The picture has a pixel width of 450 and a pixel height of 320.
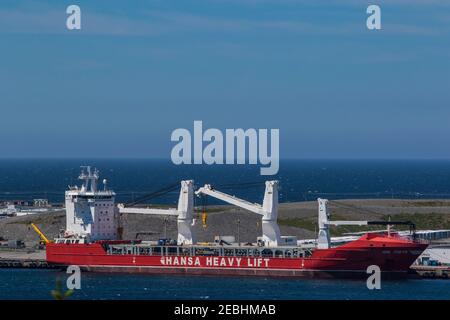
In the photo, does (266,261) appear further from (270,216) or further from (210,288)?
(210,288)

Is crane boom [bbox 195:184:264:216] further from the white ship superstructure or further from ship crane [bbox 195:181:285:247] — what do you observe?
the white ship superstructure

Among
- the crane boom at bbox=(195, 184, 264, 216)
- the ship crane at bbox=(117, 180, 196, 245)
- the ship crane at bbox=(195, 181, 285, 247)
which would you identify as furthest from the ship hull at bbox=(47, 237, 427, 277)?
the crane boom at bbox=(195, 184, 264, 216)

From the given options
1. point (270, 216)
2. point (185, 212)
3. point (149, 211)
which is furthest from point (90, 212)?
point (270, 216)

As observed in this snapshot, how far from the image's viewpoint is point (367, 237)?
283ft

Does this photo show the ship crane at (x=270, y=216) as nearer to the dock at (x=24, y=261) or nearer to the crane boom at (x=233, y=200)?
the crane boom at (x=233, y=200)

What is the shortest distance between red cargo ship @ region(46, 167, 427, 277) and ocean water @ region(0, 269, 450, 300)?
1.52 m

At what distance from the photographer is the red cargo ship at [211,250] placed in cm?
8581

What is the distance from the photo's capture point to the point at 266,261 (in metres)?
88.6

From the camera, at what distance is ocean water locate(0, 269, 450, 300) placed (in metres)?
76.8

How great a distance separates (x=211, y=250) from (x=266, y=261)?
4593 millimetres

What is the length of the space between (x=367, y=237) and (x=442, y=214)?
140 feet

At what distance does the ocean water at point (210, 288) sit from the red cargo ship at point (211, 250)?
1.52 m
